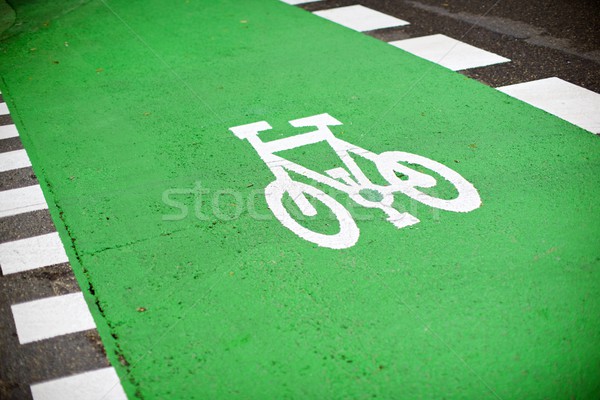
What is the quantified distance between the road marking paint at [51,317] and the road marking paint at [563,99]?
504cm

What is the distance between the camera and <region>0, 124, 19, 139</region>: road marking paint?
6.34 meters

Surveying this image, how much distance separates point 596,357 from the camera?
3451 millimetres

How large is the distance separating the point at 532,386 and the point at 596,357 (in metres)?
0.48

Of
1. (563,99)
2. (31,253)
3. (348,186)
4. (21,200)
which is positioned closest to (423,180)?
(348,186)

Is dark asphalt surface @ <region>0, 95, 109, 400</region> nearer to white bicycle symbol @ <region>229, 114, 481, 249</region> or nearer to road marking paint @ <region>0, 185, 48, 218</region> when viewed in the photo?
road marking paint @ <region>0, 185, 48, 218</region>

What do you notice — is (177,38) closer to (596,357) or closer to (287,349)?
(287,349)

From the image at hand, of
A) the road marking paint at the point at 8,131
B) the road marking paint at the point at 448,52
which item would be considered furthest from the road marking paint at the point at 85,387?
the road marking paint at the point at 448,52

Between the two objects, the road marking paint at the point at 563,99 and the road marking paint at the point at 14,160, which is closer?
the road marking paint at the point at 14,160

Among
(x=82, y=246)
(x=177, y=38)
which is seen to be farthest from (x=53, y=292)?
(x=177, y=38)

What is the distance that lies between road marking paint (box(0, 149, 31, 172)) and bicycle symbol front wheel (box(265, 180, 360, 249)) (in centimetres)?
254

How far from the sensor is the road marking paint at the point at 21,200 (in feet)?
16.6

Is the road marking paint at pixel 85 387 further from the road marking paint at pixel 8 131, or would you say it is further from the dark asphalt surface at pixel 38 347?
the road marking paint at pixel 8 131

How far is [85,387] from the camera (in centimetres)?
341

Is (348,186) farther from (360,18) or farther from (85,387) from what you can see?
(360,18)
